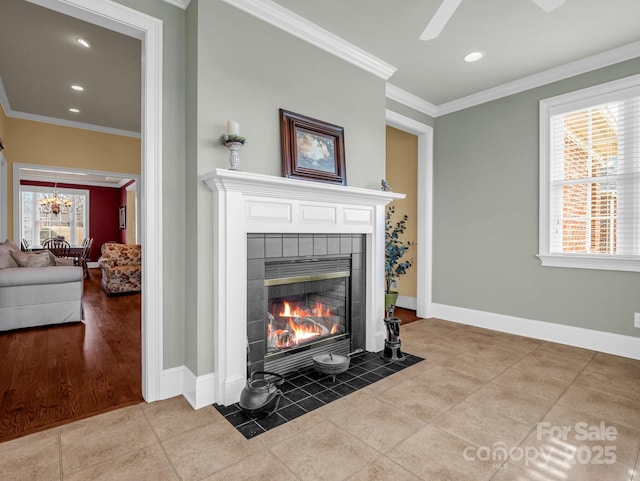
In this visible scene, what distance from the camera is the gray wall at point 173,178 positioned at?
2.34 m

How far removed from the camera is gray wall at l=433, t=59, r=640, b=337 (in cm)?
333

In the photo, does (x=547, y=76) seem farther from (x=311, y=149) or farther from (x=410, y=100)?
(x=311, y=149)

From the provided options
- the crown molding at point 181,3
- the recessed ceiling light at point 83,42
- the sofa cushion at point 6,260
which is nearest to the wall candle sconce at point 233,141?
the crown molding at point 181,3

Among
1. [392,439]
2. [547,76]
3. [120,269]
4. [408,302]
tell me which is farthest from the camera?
[120,269]

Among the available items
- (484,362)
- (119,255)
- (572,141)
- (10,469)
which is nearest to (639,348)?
(484,362)

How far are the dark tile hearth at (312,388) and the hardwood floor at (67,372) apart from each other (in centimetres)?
88

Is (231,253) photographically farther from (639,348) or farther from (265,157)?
(639,348)

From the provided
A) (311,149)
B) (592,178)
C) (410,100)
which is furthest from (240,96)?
(592,178)

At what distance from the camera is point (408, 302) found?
5160mm

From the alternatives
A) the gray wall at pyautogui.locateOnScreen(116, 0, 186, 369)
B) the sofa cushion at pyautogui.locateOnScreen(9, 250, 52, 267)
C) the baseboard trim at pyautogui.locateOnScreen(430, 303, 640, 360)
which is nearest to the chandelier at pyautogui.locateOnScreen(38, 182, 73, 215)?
the sofa cushion at pyautogui.locateOnScreen(9, 250, 52, 267)

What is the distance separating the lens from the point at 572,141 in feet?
11.5

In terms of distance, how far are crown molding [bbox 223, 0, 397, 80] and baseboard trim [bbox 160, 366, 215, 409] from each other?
257 cm

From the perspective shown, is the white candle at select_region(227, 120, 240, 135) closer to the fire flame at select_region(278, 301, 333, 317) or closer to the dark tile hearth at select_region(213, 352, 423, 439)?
the fire flame at select_region(278, 301, 333, 317)

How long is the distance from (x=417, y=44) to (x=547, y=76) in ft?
5.26
